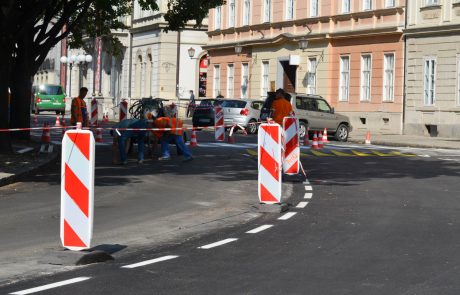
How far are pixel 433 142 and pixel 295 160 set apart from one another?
65.5 feet

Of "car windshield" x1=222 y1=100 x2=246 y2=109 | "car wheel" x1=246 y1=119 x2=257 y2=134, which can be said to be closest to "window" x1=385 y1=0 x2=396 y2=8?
"car windshield" x1=222 y1=100 x2=246 y2=109

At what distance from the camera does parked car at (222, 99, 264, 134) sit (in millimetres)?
46531

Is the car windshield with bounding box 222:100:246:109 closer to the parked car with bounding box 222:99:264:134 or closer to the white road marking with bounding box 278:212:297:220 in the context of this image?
the parked car with bounding box 222:99:264:134

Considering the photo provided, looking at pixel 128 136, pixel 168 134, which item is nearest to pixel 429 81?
pixel 168 134

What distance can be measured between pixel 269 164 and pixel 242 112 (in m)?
30.3

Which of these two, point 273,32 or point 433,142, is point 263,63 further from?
point 433,142

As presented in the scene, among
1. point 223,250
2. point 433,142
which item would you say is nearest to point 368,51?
point 433,142

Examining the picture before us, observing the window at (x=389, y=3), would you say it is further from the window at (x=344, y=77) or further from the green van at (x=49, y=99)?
the green van at (x=49, y=99)

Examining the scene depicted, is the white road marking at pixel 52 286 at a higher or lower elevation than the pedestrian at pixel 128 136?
lower

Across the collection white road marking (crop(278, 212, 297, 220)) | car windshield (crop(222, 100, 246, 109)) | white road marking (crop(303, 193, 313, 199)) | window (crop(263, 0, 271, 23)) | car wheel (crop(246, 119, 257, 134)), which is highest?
window (crop(263, 0, 271, 23))

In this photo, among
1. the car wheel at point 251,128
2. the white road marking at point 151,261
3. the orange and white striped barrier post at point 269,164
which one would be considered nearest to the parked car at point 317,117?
the car wheel at point 251,128

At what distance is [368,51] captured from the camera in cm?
5053

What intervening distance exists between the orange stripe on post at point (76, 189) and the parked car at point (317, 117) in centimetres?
3101

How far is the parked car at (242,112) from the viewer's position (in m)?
46.5
